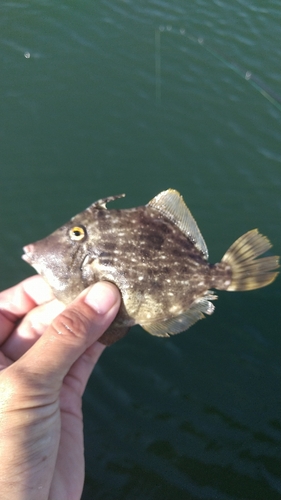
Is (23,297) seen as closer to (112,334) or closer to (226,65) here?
(112,334)

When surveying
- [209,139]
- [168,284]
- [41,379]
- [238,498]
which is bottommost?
[238,498]

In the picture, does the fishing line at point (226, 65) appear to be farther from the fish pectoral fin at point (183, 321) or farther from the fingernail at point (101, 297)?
the fingernail at point (101, 297)

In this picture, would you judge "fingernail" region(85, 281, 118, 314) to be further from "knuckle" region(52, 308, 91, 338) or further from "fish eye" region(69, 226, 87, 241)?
"fish eye" region(69, 226, 87, 241)

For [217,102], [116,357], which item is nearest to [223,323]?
[116,357]

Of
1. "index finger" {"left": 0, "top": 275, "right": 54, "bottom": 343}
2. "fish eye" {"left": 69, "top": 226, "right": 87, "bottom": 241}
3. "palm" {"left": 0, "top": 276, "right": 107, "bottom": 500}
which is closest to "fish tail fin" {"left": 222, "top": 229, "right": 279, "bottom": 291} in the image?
"fish eye" {"left": 69, "top": 226, "right": 87, "bottom": 241}

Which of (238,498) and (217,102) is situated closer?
(238,498)

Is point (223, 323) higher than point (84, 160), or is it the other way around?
point (84, 160)

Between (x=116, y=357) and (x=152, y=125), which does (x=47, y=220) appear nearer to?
(x=116, y=357)
